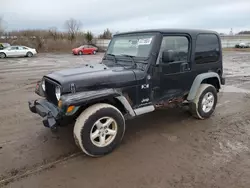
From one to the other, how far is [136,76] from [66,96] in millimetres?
1288

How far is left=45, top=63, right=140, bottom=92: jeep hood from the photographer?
351 centimetres

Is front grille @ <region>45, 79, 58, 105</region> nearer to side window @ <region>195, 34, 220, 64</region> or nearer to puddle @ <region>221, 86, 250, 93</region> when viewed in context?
side window @ <region>195, 34, 220, 64</region>

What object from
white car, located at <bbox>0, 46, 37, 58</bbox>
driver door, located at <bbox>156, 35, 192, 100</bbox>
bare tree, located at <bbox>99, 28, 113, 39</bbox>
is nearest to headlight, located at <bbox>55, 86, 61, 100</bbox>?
driver door, located at <bbox>156, 35, 192, 100</bbox>

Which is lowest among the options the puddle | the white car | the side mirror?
the puddle

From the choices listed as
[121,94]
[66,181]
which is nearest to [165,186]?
[66,181]

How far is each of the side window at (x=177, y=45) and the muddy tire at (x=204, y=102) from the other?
0.85m

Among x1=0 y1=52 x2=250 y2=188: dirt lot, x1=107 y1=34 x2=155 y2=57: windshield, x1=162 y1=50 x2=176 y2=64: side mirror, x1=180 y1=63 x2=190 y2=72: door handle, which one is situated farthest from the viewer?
x1=180 y1=63 x2=190 y2=72: door handle

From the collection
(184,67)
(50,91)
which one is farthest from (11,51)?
(184,67)

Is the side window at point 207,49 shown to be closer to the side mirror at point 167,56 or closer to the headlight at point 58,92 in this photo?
the side mirror at point 167,56

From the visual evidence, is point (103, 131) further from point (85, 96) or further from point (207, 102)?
point (207, 102)

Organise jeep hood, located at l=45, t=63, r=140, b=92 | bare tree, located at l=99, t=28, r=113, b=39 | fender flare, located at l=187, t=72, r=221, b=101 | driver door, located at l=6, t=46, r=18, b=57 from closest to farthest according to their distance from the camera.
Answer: jeep hood, located at l=45, t=63, r=140, b=92
fender flare, located at l=187, t=72, r=221, b=101
driver door, located at l=6, t=46, r=18, b=57
bare tree, located at l=99, t=28, r=113, b=39

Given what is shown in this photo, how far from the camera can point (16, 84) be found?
31.3 ft

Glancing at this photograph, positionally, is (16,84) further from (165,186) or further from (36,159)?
(165,186)

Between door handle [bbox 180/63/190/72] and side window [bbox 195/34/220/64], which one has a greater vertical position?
side window [bbox 195/34/220/64]
